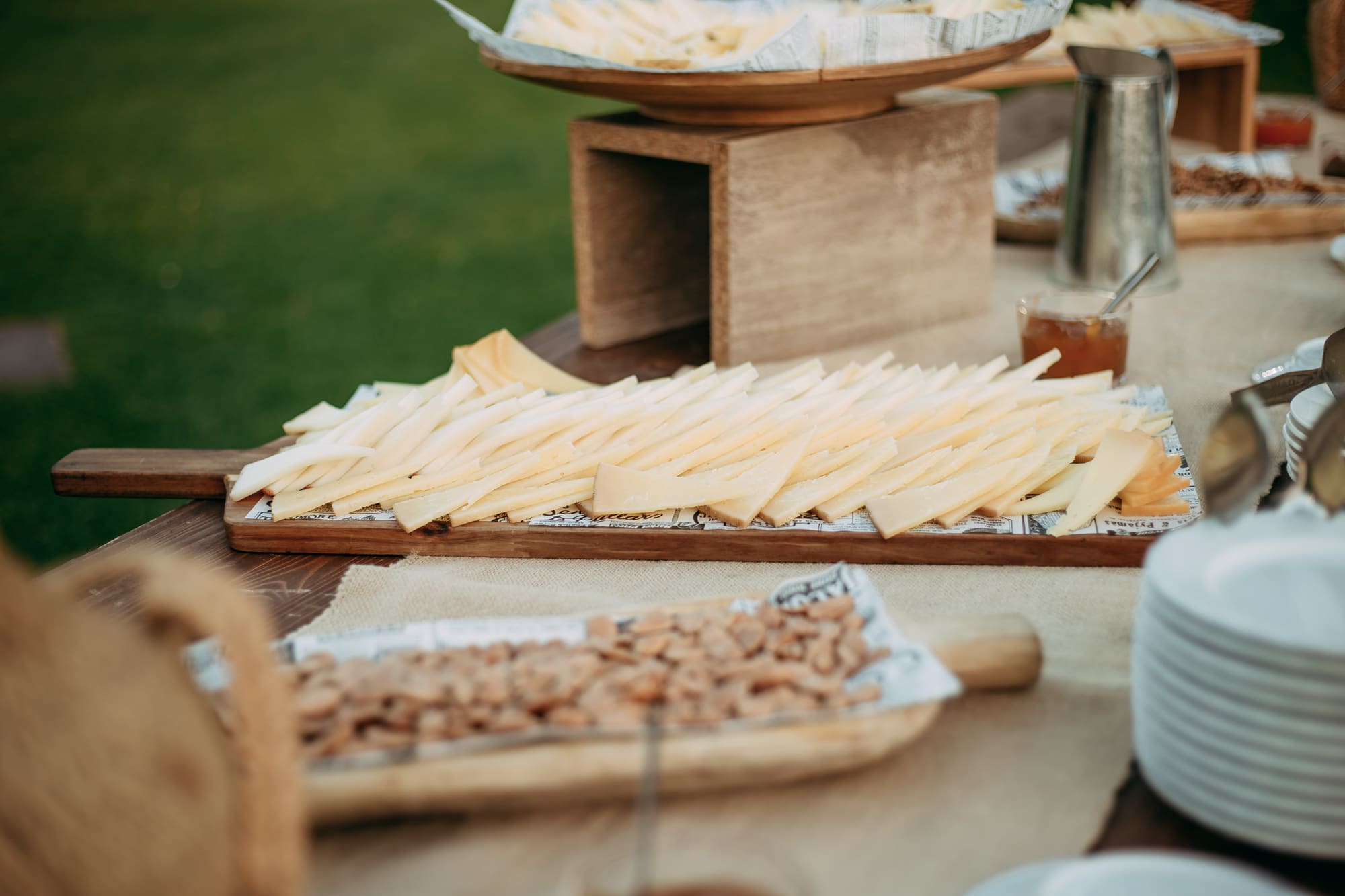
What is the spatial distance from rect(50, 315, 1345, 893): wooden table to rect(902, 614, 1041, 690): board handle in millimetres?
120

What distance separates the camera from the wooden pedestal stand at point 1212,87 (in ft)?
8.79

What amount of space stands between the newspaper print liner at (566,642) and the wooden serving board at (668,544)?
0.24 m

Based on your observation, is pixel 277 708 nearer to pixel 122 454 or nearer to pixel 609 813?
pixel 609 813

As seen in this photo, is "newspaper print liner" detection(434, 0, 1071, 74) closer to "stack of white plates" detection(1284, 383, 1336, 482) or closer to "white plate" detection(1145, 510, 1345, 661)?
"stack of white plates" detection(1284, 383, 1336, 482)

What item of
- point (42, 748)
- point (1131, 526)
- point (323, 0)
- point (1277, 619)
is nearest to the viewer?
point (42, 748)

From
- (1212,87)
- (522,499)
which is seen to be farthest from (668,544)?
(1212,87)

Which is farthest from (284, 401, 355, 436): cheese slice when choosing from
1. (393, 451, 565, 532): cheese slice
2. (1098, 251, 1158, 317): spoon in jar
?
(1098, 251, 1158, 317): spoon in jar

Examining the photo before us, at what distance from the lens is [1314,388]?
1351mm

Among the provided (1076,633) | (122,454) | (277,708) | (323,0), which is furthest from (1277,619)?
(323,0)

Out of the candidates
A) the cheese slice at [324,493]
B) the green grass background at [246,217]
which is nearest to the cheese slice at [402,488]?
the cheese slice at [324,493]

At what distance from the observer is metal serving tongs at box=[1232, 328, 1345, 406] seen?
139 cm

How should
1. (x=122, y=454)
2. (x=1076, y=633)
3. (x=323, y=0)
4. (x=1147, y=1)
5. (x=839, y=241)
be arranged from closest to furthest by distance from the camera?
(x=1076, y=633)
(x=122, y=454)
(x=839, y=241)
(x=1147, y=1)
(x=323, y=0)

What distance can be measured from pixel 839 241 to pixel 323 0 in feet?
33.6

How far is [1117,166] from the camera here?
6.66 ft
